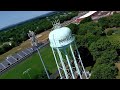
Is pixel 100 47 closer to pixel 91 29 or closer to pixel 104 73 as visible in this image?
pixel 104 73

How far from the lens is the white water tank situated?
18766mm

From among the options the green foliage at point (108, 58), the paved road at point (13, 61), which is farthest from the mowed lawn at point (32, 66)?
the green foliage at point (108, 58)

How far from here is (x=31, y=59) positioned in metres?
34.1

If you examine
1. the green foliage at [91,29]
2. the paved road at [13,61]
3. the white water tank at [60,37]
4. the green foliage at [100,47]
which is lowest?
the paved road at [13,61]

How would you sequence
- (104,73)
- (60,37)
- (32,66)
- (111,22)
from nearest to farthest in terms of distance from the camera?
(104,73), (60,37), (32,66), (111,22)

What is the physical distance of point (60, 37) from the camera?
1872 cm

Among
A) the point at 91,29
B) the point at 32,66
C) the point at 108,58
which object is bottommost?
the point at 32,66

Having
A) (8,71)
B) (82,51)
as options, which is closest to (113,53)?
(82,51)

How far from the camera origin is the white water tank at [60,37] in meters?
18.8

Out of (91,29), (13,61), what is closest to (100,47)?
(91,29)

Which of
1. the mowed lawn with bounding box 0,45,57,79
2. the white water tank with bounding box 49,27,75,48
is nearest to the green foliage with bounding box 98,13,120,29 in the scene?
the mowed lawn with bounding box 0,45,57,79

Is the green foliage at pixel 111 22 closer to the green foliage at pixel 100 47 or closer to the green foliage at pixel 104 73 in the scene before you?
A: the green foliage at pixel 100 47

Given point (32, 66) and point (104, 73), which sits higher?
point (104, 73)
